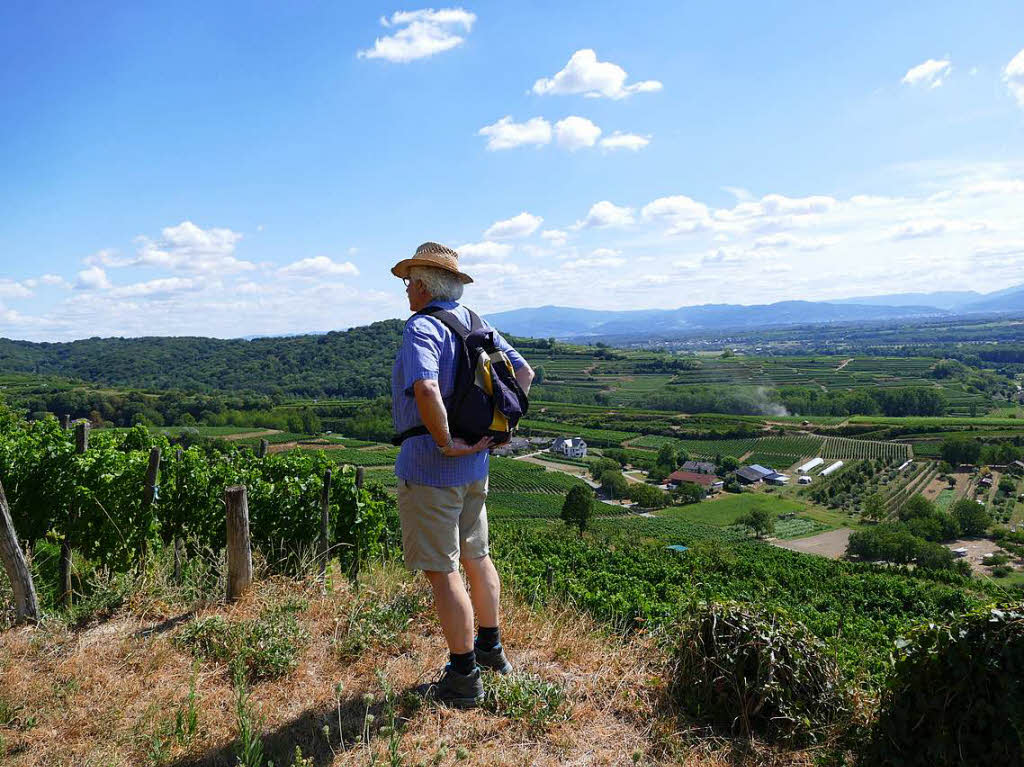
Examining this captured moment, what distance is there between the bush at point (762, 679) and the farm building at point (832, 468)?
62.3 m

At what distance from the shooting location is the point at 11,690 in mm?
2457

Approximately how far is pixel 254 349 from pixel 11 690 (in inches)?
5242

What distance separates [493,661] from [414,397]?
1.33 metres

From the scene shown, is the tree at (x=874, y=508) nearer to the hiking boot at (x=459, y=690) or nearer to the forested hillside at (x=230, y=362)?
the hiking boot at (x=459, y=690)

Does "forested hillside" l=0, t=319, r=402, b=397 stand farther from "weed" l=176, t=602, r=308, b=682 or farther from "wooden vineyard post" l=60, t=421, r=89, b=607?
"weed" l=176, t=602, r=308, b=682

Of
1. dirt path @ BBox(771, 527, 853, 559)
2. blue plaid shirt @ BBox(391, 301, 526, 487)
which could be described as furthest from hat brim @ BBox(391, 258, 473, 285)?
dirt path @ BBox(771, 527, 853, 559)

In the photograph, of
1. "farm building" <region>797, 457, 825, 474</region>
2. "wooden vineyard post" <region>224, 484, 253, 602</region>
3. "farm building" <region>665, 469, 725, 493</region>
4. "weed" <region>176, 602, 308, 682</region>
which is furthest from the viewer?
"farm building" <region>797, 457, 825, 474</region>

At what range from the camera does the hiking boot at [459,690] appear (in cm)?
246

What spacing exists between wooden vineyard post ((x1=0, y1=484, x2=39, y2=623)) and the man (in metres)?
2.46

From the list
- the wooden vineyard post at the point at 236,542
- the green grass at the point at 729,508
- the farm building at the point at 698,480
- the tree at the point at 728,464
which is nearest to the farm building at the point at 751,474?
the tree at the point at 728,464

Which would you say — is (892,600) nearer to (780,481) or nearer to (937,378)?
(780,481)

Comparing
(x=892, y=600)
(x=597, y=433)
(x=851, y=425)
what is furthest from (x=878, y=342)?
(x=892, y=600)

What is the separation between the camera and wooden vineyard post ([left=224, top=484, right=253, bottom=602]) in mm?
3459

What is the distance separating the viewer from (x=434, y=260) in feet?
8.52
